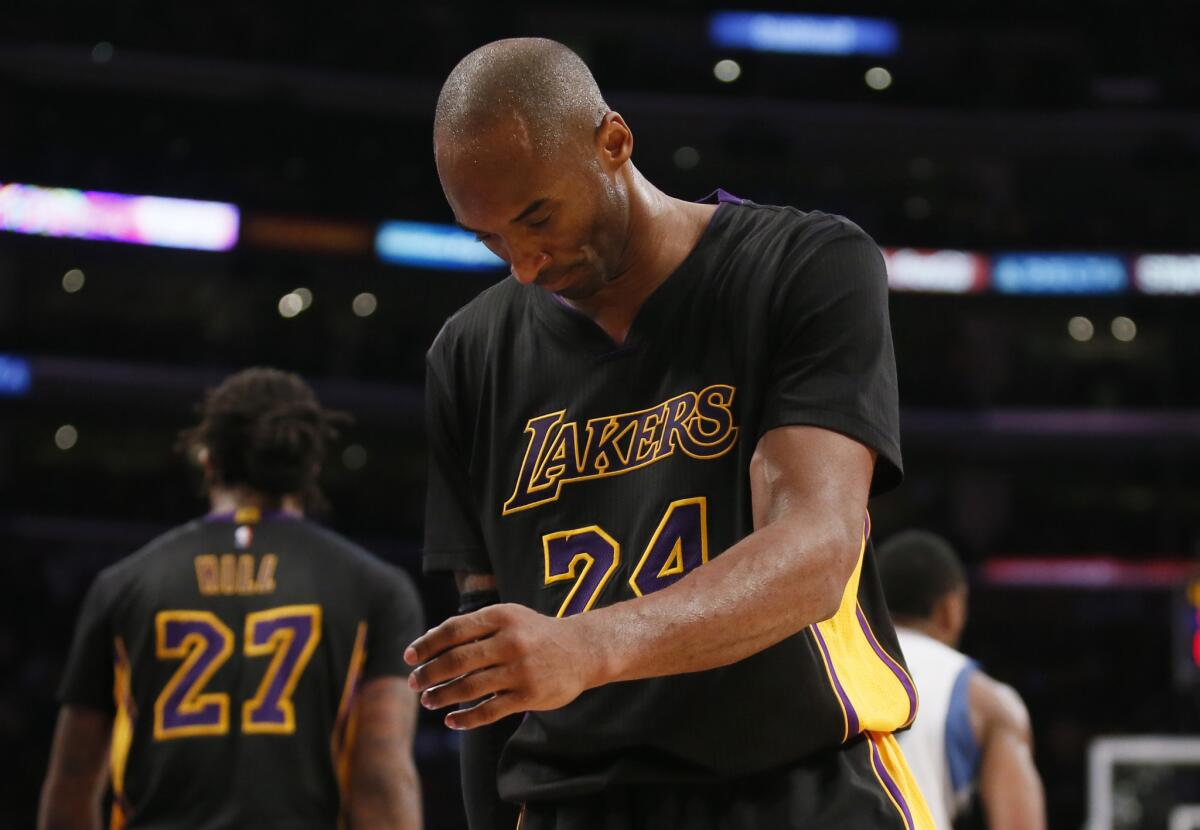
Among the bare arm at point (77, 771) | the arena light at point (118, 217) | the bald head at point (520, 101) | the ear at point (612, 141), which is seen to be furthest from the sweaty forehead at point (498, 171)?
the arena light at point (118, 217)

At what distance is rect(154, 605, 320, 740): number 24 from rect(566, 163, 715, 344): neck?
2203 millimetres

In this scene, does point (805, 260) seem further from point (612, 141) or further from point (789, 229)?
point (612, 141)

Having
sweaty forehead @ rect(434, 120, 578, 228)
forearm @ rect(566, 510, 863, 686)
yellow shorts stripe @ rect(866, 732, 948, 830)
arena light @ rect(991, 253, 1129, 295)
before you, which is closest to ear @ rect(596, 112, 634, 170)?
sweaty forehead @ rect(434, 120, 578, 228)

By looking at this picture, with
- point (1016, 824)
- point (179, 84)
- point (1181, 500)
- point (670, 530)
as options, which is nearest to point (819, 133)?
point (1181, 500)

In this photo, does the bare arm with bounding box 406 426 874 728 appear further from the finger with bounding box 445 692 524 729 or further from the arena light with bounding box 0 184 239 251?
the arena light with bounding box 0 184 239 251

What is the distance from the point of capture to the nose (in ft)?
6.84

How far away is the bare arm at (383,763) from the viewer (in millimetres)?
4160

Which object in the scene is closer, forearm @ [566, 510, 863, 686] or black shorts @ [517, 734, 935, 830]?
forearm @ [566, 510, 863, 686]

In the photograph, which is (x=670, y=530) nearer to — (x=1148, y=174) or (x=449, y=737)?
(x=449, y=737)

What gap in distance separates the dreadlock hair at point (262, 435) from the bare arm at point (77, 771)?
743 millimetres

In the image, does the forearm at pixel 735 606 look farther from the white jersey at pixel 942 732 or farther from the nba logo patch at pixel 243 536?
the white jersey at pixel 942 732

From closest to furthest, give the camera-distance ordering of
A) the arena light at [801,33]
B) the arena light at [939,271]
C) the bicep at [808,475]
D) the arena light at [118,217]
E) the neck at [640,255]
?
1. the bicep at [808,475]
2. the neck at [640,255]
3. the arena light at [118,217]
4. the arena light at [939,271]
5. the arena light at [801,33]

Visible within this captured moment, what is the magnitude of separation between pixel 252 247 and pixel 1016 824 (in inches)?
824

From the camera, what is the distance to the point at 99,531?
24.2m
